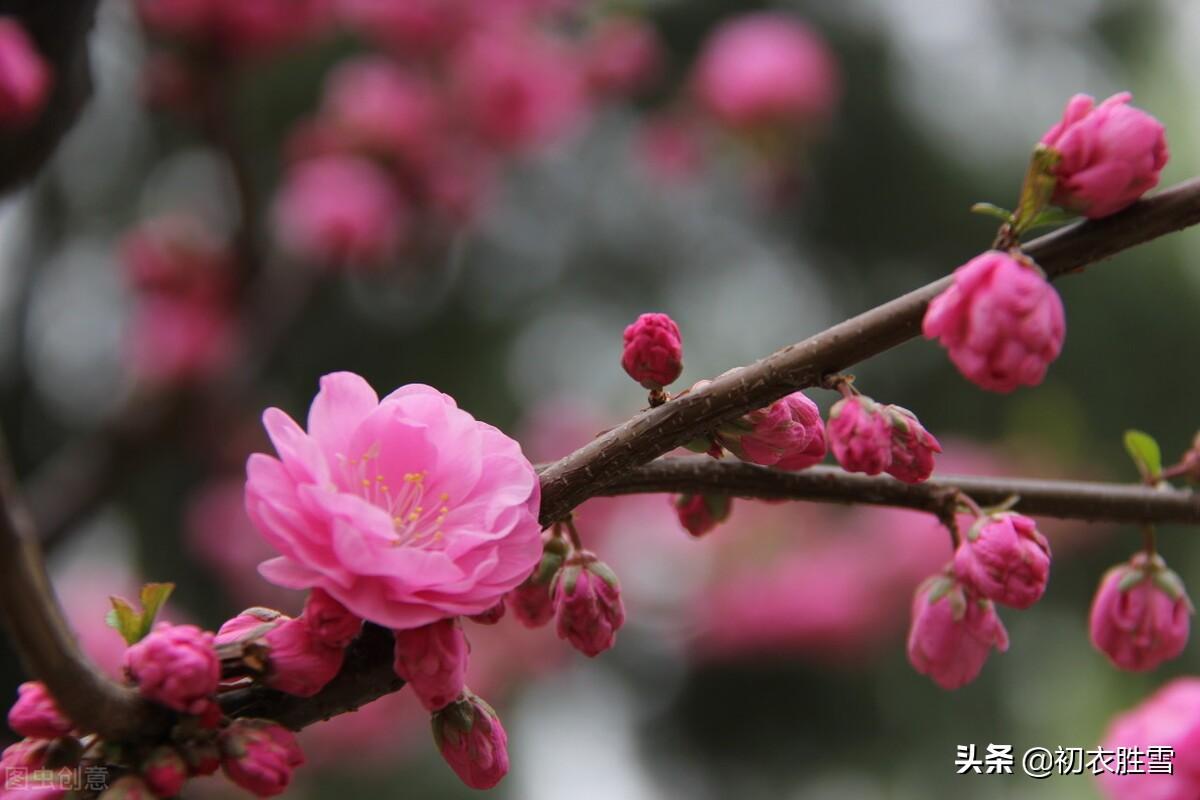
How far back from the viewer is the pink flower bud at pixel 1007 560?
19.2 inches

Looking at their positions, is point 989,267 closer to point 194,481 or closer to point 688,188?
point 688,188

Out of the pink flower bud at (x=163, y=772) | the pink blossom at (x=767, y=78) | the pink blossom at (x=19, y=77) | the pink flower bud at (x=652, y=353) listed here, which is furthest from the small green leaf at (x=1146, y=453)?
the pink blossom at (x=767, y=78)

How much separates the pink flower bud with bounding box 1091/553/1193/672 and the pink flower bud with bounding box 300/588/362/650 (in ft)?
1.33

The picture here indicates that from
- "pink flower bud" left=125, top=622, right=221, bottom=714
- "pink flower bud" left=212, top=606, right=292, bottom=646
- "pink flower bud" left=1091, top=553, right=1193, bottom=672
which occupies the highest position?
"pink flower bud" left=1091, top=553, right=1193, bottom=672

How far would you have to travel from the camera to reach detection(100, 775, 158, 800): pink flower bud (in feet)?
1.33

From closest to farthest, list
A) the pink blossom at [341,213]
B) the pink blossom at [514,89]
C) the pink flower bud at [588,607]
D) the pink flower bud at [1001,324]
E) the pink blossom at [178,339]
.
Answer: the pink flower bud at [1001,324] < the pink flower bud at [588,607] < the pink blossom at [178,339] < the pink blossom at [341,213] < the pink blossom at [514,89]

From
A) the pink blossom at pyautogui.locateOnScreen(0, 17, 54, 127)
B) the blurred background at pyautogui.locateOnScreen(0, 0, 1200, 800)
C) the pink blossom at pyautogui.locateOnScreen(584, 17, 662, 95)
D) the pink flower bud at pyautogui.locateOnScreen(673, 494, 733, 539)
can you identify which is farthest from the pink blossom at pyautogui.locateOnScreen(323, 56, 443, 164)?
the pink flower bud at pyautogui.locateOnScreen(673, 494, 733, 539)

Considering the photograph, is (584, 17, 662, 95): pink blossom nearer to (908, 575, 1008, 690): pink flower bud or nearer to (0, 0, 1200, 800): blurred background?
(0, 0, 1200, 800): blurred background

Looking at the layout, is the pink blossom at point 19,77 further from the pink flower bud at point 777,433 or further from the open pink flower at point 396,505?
the pink flower bud at point 777,433

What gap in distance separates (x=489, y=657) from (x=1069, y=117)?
4.94ft

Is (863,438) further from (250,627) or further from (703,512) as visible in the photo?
(250,627)

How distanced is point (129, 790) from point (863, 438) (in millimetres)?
315

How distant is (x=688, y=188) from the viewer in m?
1.91

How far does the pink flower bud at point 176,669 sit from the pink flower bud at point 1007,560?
0.33m
